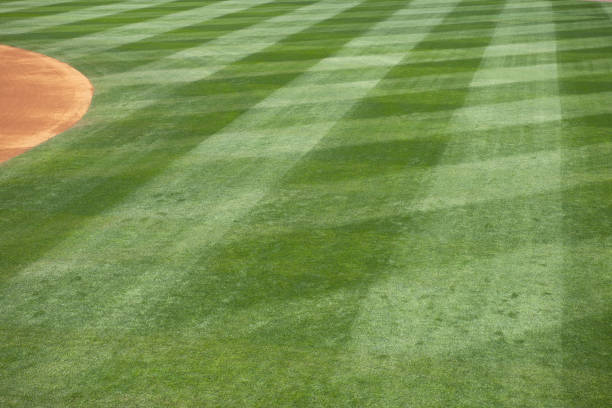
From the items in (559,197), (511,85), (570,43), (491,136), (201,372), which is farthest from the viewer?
(570,43)

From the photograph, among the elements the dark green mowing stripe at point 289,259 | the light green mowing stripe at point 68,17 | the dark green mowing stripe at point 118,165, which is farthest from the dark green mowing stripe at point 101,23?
the dark green mowing stripe at point 289,259

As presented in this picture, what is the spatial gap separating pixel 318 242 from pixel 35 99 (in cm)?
712

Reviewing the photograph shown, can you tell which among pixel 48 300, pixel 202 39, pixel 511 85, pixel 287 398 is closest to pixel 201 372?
pixel 287 398

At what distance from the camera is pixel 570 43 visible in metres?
14.3

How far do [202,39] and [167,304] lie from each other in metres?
11.6

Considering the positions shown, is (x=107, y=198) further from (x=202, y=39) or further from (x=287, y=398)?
(x=202, y=39)

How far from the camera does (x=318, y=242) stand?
5855 mm

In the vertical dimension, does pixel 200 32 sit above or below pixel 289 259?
above

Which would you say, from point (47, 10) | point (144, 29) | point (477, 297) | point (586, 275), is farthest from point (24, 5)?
point (586, 275)

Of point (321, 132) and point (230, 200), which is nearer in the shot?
point (230, 200)

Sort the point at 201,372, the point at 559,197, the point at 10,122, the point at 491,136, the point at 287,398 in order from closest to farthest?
the point at 287,398 → the point at 201,372 → the point at 559,197 → the point at 491,136 → the point at 10,122

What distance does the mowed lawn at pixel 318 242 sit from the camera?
165 inches

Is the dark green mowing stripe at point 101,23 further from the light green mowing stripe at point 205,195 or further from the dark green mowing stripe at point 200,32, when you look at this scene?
the light green mowing stripe at point 205,195

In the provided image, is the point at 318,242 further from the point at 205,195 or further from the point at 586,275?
the point at 586,275
